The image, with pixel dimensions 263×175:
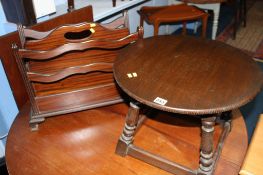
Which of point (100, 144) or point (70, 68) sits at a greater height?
point (70, 68)

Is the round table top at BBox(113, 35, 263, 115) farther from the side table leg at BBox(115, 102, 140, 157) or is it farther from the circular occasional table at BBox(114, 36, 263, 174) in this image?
the side table leg at BBox(115, 102, 140, 157)

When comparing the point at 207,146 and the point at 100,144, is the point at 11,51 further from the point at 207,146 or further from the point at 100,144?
the point at 207,146

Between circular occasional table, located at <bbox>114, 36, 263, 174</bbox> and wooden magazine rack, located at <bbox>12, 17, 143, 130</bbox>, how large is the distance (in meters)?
0.10

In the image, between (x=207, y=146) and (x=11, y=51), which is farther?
(x=11, y=51)

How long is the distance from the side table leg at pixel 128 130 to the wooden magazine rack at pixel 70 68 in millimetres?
190

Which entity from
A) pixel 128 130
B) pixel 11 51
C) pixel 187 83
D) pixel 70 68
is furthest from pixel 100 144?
pixel 11 51

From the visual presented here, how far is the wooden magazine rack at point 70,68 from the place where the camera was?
2.95 ft

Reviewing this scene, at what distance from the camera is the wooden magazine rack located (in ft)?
2.95

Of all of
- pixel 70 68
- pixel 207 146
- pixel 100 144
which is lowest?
pixel 100 144

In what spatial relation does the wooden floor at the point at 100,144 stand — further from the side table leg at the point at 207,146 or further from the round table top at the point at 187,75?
the round table top at the point at 187,75

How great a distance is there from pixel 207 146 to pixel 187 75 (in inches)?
8.9

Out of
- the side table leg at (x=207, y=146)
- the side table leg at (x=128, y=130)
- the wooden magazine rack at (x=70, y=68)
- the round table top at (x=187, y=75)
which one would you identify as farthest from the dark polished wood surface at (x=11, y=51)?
the side table leg at (x=207, y=146)

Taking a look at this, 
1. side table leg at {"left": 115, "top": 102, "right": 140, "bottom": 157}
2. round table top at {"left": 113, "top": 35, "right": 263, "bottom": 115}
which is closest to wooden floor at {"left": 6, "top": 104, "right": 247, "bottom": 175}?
side table leg at {"left": 115, "top": 102, "right": 140, "bottom": 157}

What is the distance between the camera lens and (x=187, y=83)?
0.76 meters
